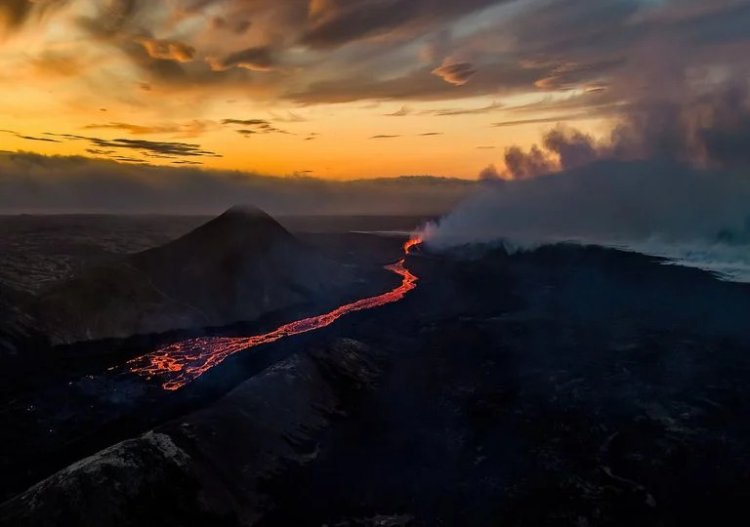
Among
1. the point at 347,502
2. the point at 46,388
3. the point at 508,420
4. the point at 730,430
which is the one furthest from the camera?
the point at 46,388

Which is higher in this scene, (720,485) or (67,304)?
(67,304)

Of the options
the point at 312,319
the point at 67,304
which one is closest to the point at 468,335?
the point at 312,319

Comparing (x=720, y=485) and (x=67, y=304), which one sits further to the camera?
(x=67, y=304)

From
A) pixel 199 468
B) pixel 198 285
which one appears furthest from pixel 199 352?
pixel 199 468

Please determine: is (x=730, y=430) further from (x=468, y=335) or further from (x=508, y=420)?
(x=468, y=335)

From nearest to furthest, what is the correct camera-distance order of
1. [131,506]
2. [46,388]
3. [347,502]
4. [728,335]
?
1. [131,506]
2. [347,502]
3. [46,388]
4. [728,335]

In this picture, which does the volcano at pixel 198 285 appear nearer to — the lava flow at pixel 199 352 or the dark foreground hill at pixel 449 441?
the lava flow at pixel 199 352

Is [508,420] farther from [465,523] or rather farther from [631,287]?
[631,287]
